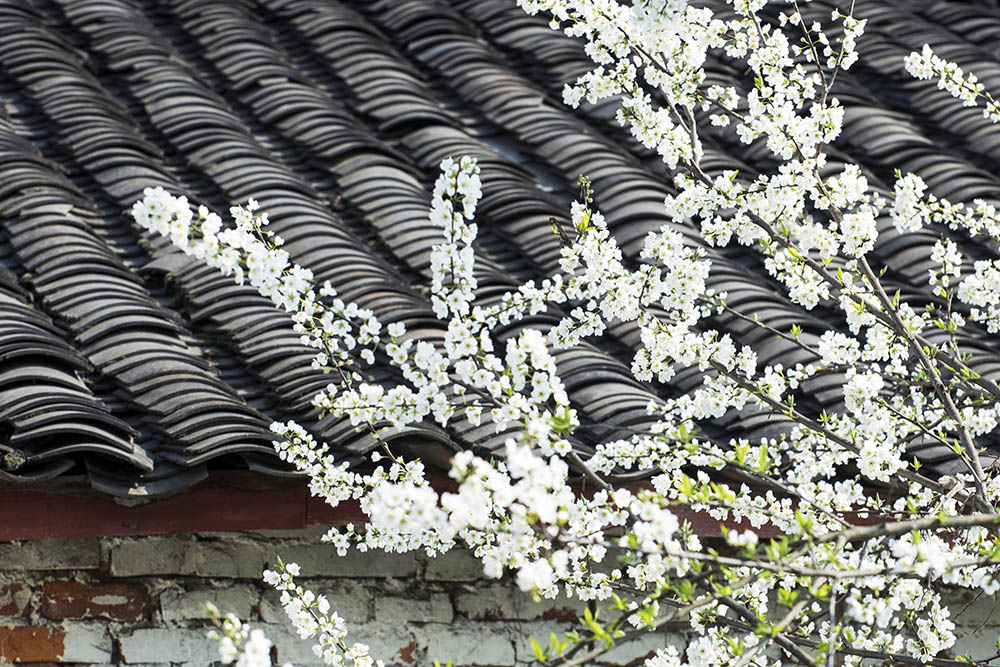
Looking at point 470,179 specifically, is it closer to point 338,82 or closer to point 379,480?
point 379,480

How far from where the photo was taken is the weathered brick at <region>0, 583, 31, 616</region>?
2.46 metres

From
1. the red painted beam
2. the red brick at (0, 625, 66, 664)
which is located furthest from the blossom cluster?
the red brick at (0, 625, 66, 664)

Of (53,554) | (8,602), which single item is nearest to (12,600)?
(8,602)

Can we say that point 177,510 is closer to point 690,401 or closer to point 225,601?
point 225,601

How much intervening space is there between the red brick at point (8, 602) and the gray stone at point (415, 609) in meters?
0.72

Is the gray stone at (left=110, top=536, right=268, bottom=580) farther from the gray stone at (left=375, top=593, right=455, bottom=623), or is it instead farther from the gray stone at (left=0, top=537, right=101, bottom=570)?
the gray stone at (left=375, top=593, right=455, bottom=623)

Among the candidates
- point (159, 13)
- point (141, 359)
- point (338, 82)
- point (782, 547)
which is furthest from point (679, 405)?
point (159, 13)

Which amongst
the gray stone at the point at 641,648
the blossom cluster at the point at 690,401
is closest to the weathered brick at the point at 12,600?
the blossom cluster at the point at 690,401

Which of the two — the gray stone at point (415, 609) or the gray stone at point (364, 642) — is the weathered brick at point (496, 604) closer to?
the gray stone at point (415, 609)

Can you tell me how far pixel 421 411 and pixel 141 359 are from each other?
806mm

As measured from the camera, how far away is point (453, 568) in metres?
2.64

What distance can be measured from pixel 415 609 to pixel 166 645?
52 cm

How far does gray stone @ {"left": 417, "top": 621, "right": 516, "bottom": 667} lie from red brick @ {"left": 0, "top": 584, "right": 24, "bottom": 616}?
0.82 m

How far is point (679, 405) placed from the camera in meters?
2.23
